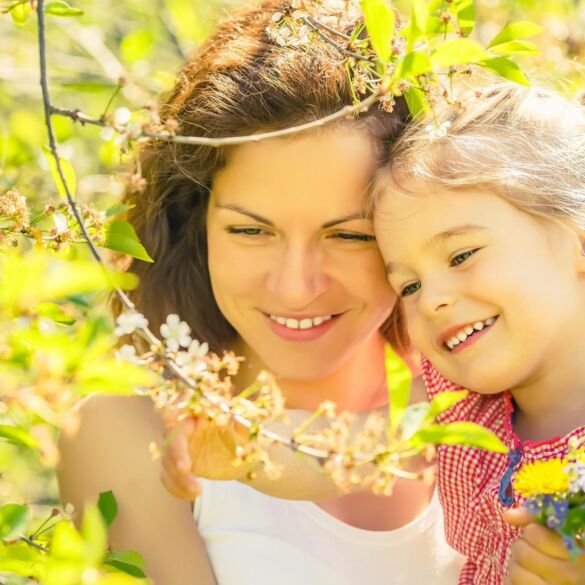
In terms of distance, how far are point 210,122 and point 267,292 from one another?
1.18 ft

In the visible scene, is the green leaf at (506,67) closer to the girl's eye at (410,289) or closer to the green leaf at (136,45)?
the girl's eye at (410,289)

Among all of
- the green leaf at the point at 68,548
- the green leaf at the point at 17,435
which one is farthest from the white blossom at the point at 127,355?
the green leaf at the point at 68,548

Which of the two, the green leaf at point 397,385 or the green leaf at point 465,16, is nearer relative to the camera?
the green leaf at point 397,385

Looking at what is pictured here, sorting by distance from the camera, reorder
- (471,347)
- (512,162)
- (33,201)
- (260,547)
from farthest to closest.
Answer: (33,201)
(260,547)
(512,162)
(471,347)

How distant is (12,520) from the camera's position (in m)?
1.19

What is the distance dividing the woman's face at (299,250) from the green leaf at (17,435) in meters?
0.81

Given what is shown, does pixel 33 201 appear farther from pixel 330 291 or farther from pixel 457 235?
pixel 457 235

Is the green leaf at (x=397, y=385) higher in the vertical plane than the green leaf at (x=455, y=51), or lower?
lower

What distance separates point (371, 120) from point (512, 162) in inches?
11.4

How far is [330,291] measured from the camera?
1.97 m

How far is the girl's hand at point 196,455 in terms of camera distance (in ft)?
4.28

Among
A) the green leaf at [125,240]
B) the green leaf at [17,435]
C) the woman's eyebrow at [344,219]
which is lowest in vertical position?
the woman's eyebrow at [344,219]

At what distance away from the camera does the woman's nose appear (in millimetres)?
1888

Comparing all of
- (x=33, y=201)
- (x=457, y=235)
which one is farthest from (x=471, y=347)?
(x=33, y=201)
